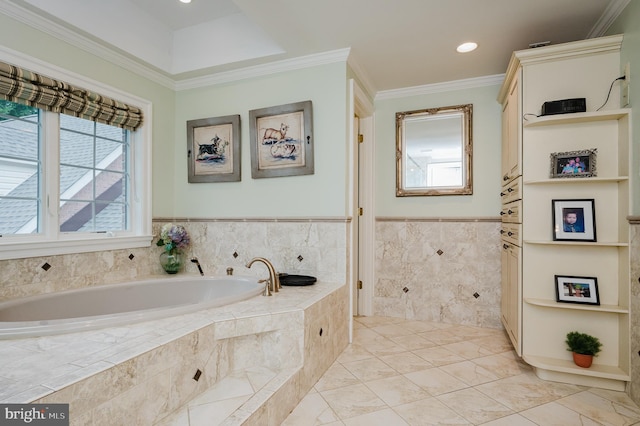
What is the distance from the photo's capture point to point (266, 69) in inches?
112

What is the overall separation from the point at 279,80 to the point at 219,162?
922 mm

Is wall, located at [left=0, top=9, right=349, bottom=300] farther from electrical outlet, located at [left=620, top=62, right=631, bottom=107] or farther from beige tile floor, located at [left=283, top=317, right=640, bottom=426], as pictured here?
electrical outlet, located at [left=620, top=62, right=631, bottom=107]

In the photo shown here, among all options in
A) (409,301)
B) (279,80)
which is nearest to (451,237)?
(409,301)

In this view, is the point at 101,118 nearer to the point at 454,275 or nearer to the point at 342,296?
the point at 342,296

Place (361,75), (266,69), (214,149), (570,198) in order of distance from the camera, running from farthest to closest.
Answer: (214,149) < (361,75) < (266,69) < (570,198)

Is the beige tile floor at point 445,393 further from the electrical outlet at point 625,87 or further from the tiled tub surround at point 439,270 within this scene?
the electrical outlet at point 625,87

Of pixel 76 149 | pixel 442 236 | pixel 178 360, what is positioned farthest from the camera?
pixel 442 236

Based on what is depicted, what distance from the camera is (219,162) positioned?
120 inches

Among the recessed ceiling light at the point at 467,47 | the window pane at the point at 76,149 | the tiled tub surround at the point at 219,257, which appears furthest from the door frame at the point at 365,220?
the window pane at the point at 76,149

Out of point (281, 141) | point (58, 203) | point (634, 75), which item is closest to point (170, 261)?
point (58, 203)

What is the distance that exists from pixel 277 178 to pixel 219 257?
932 millimetres

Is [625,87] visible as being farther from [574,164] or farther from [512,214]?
[512,214]

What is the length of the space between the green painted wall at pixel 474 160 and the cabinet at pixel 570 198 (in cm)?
80

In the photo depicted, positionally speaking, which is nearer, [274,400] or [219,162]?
[274,400]
